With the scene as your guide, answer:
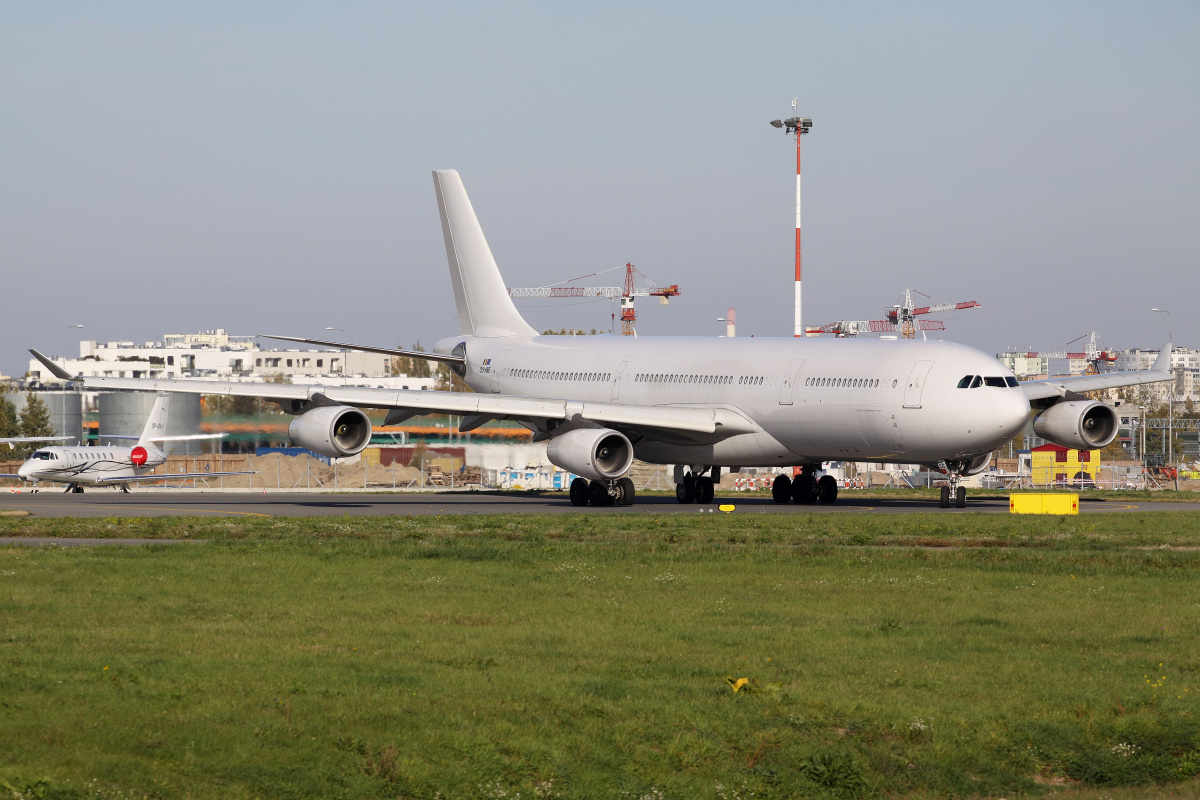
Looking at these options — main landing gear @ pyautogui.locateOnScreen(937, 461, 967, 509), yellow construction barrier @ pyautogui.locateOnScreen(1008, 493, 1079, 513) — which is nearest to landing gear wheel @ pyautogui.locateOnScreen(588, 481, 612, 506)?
main landing gear @ pyautogui.locateOnScreen(937, 461, 967, 509)

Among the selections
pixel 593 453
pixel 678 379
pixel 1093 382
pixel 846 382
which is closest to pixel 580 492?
pixel 593 453

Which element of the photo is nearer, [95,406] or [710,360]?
[710,360]

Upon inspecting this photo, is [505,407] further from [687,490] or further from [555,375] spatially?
[555,375]

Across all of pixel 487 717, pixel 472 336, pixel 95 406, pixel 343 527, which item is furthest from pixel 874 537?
pixel 95 406

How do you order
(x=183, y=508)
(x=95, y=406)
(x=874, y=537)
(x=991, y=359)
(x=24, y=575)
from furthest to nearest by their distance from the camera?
(x=95, y=406) < (x=183, y=508) < (x=991, y=359) < (x=874, y=537) < (x=24, y=575)

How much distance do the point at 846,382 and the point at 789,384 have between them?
192 centimetres

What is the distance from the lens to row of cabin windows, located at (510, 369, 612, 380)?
147ft

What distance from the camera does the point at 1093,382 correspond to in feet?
138

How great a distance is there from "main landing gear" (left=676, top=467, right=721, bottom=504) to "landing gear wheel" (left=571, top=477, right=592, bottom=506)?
297cm

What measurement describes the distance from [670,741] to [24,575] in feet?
37.1

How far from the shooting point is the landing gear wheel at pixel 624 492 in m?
39.2

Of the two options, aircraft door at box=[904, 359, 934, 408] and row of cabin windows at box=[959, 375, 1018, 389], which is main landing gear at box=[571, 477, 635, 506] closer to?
aircraft door at box=[904, 359, 934, 408]

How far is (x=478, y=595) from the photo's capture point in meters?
17.3

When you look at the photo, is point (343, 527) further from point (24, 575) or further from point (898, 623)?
point (898, 623)
